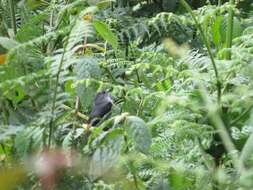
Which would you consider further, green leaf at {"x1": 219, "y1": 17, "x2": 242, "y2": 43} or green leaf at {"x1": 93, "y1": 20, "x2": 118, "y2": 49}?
green leaf at {"x1": 219, "y1": 17, "x2": 242, "y2": 43}

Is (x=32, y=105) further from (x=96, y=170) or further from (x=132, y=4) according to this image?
(x=132, y=4)

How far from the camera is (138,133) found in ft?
2.81

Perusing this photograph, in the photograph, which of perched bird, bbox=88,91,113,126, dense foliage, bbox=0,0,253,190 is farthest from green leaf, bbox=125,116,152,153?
perched bird, bbox=88,91,113,126

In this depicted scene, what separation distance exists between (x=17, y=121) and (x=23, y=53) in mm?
159

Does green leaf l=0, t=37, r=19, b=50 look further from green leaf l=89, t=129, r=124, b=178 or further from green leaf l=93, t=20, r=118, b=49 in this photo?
green leaf l=89, t=129, r=124, b=178

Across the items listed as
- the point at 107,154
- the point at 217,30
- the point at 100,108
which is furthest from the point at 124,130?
the point at 217,30

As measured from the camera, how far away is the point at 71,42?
3.17 feet

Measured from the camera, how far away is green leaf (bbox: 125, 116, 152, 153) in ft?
2.78

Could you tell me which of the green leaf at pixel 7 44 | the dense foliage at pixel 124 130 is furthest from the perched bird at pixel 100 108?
the green leaf at pixel 7 44

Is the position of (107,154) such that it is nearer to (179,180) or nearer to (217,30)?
(179,180)

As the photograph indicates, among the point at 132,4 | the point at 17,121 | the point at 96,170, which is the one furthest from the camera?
the point at 132,4

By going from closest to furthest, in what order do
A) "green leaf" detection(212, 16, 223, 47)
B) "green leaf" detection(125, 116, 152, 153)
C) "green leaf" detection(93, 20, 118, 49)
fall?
"green leaf" detection(125, 116, 152, 153)
"green leaf" detection(93, 20, 118, 49)
"green leaf" detection(212, 16, 223, 47)

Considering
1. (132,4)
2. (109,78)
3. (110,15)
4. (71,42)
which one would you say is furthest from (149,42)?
(71,42)

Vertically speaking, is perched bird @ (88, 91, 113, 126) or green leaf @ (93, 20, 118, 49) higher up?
green leaf @ (93, 20, 118, 49)
